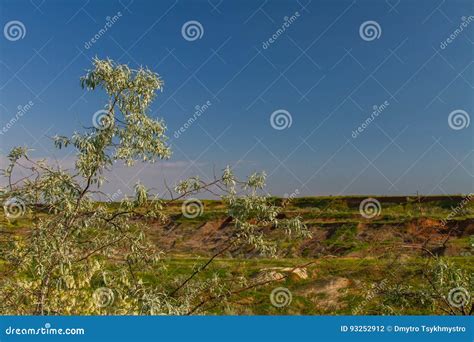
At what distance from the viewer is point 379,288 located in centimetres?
1225

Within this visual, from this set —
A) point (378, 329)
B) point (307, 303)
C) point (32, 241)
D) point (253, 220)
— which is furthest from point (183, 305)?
point (307, 303)

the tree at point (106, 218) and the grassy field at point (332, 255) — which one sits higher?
the grassy field at point (332, 255)

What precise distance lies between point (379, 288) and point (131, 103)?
7.77 meters

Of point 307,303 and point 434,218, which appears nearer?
point 307,303

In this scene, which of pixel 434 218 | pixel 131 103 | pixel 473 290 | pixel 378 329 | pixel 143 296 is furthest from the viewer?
pixel 434 218

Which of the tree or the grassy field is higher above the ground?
the grassy field

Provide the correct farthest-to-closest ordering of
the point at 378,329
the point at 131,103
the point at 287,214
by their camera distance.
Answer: the point at 287,214
the point at 131,103
the point at 378,329

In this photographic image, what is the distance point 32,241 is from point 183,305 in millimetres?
3230

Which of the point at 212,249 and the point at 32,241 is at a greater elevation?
the point at 212,249

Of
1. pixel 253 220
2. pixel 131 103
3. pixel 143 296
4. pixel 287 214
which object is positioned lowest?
pixel 143 296

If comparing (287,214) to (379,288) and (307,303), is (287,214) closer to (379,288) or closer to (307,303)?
(307,303)

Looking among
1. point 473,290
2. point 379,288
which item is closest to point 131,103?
point 379,288

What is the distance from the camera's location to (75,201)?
9.34 m

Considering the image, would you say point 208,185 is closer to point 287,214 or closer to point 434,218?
point 434,218
